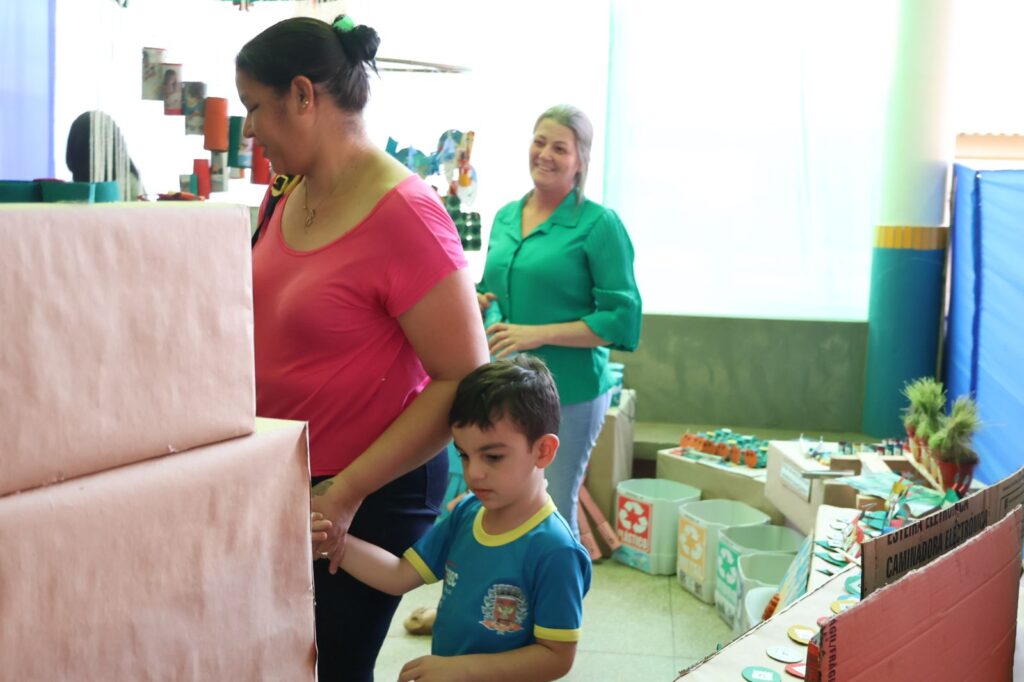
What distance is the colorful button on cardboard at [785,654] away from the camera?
1.37 m

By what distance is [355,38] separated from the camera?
140 cm

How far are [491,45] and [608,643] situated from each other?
2.59 m

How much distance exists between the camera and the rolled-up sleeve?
279cm

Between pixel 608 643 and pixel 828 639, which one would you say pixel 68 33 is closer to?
pixel 608 643

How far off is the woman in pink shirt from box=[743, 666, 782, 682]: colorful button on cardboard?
486 mm

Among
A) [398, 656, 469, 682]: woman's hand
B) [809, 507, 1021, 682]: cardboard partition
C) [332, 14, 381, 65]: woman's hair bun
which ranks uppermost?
[332, 14, 381, 65]: woman's hair bun

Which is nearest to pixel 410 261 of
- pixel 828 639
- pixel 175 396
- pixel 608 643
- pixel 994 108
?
pixel 175 396

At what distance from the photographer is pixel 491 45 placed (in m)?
4.55

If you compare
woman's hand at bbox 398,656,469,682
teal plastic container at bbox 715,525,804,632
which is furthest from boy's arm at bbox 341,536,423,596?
teal plastic container at bbox 715,525,804,632

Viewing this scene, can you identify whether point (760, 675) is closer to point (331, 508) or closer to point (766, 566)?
point (331, 508)

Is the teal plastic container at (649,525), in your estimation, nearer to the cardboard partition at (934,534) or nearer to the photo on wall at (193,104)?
the photo on wall at (193,104)

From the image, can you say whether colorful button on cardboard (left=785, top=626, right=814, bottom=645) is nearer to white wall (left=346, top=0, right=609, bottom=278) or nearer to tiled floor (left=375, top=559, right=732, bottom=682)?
tiled floor (left=375, top=559, right=732, bottom=682)

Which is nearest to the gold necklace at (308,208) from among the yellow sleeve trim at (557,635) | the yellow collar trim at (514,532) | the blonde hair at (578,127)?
the yellow collar trim at (514,532)

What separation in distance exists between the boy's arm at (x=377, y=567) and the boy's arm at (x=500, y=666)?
0.36 feet
